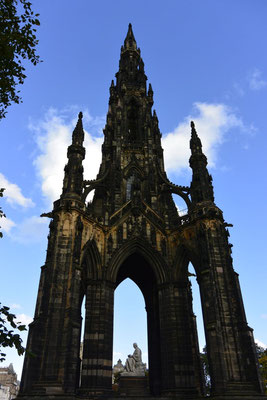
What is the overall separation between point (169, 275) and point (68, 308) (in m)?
6.87

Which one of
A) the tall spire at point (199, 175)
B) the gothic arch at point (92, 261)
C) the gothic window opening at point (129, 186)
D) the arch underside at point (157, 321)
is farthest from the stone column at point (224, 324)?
the gothic window opening at point (129, 186)

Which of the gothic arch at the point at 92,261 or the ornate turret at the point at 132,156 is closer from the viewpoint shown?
the gothic arch at the point at 92,261

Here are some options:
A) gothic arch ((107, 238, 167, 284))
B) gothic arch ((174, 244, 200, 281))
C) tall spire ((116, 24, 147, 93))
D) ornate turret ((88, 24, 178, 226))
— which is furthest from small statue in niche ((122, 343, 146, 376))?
tall spire ((116, 24, 147, 93))

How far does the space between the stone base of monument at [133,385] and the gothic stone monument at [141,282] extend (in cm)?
84

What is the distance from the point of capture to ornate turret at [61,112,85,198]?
19.2m

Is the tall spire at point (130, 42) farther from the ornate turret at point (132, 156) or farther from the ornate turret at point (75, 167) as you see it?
the ornate turret at point (75, 167)

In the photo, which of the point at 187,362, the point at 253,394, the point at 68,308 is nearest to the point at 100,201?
the point at 68,308

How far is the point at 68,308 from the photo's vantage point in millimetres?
15219

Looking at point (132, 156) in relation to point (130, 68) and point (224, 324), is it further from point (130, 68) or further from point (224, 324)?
point (224, 324)

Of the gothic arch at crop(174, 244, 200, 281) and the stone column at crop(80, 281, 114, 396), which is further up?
the gothic arch at crop(174, 244, 200, 281)

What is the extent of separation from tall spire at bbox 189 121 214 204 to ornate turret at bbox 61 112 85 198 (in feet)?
23.9

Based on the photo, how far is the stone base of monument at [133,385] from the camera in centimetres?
1869

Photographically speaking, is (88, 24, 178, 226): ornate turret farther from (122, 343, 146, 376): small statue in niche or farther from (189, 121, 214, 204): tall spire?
(122, 343, 146, 376): small statue in niche

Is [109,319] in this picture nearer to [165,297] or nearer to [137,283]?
[165,297]
